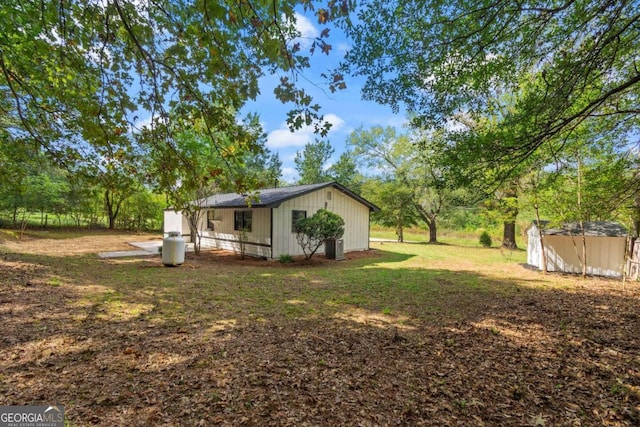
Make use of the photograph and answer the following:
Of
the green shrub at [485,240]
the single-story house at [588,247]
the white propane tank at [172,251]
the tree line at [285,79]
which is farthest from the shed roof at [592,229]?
the white propane tank at [172,251]

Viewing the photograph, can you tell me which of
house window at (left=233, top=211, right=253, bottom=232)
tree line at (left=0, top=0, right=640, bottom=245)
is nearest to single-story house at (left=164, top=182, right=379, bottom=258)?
house window at (left=233, top=211, right=253, bottom=232)

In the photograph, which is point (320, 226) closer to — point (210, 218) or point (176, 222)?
point (210, 218)

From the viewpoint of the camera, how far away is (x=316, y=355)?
10.3ft

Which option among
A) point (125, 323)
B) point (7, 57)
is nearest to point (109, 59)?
point (7, 57)

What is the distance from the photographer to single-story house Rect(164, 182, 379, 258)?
454 inches

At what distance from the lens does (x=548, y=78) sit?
4.23 meters

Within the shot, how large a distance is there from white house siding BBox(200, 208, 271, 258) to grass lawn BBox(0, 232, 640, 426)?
5426 millimetres

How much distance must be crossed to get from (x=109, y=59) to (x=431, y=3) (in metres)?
3.89

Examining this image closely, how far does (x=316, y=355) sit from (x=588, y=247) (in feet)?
31.8

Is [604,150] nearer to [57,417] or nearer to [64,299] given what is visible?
[57,417]

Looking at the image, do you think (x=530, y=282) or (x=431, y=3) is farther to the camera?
(x=530, y=282)

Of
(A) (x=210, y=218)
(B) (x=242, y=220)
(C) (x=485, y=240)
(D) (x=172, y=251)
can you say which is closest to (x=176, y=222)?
(A) (x=210, y=218)

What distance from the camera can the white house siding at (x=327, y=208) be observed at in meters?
11.6

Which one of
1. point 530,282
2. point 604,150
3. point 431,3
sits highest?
point 431,3
